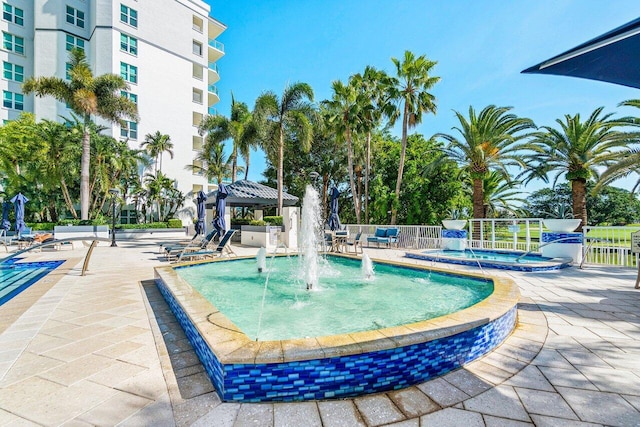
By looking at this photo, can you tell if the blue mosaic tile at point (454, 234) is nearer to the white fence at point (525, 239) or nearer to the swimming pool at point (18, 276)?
the white fence at point (525, 239)

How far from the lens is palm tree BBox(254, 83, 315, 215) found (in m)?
16.7

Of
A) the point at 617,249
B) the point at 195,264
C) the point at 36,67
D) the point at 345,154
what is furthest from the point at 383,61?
the point at 36,67

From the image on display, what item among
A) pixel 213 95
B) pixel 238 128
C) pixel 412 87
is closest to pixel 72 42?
pixel 213 95

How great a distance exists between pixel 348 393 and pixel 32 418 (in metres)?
2.26

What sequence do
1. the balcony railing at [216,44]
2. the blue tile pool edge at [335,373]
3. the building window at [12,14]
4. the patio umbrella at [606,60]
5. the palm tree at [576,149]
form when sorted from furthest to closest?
the balcony railing at [216,44] → the building window at [12,14] → the palm tree at [576,149] → the patio umbrella at [606,60] → the blue tile pool edge at [335,373]

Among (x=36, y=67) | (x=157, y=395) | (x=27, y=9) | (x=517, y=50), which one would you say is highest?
(x=27, y=9)

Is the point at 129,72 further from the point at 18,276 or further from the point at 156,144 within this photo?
the point at 18,276

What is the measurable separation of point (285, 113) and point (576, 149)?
15405 mm

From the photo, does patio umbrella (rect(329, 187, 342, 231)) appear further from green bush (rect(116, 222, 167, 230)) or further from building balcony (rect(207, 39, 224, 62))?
building balcony (rect(207, 39, 224, 62))

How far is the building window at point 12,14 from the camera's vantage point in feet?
80.9

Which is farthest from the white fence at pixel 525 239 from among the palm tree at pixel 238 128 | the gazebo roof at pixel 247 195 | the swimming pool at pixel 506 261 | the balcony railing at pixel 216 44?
the balcony railing at pixel 216 44

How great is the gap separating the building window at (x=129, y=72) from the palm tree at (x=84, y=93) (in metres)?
7.63

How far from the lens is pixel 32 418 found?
2074 mm

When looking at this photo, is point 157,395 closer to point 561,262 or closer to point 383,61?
point 561,262
